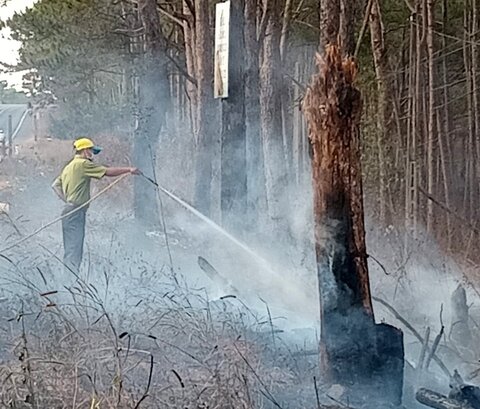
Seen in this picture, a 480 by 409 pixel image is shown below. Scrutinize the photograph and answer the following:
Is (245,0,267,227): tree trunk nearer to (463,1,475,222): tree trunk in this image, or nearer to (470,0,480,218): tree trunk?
(470,0,480,218): tree trunk

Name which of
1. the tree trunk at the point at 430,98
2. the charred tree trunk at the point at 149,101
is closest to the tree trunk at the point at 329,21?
the charred tree trunk at the point at 149,101

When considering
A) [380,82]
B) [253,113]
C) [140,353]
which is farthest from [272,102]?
[140,353]

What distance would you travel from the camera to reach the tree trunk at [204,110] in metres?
13.8

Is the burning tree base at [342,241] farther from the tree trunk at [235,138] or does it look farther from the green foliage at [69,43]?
the green foliage at [69,43]

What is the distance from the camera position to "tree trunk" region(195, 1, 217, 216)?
13.8 m

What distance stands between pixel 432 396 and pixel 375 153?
45.5 ft

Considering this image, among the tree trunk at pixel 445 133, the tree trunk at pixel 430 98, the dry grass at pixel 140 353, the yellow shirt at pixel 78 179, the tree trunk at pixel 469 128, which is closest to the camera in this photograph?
the dry grass at pixel 140 353

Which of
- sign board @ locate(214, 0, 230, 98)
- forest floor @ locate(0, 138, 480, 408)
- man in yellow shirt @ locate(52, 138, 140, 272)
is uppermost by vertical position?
sign board @ locate(214, 0, 230, 98)

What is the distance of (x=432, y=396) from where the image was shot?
484 cm

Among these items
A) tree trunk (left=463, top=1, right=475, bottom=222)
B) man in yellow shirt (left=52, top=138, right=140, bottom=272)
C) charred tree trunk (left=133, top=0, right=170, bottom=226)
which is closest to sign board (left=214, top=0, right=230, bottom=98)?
man in yellow shirt (left=52, top=138, right=140, bottom=272)

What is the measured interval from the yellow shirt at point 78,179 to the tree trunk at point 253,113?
2.79 m

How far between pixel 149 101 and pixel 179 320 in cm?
753

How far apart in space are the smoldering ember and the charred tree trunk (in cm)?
5

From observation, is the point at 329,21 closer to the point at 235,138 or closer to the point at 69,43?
the point at 235,138
